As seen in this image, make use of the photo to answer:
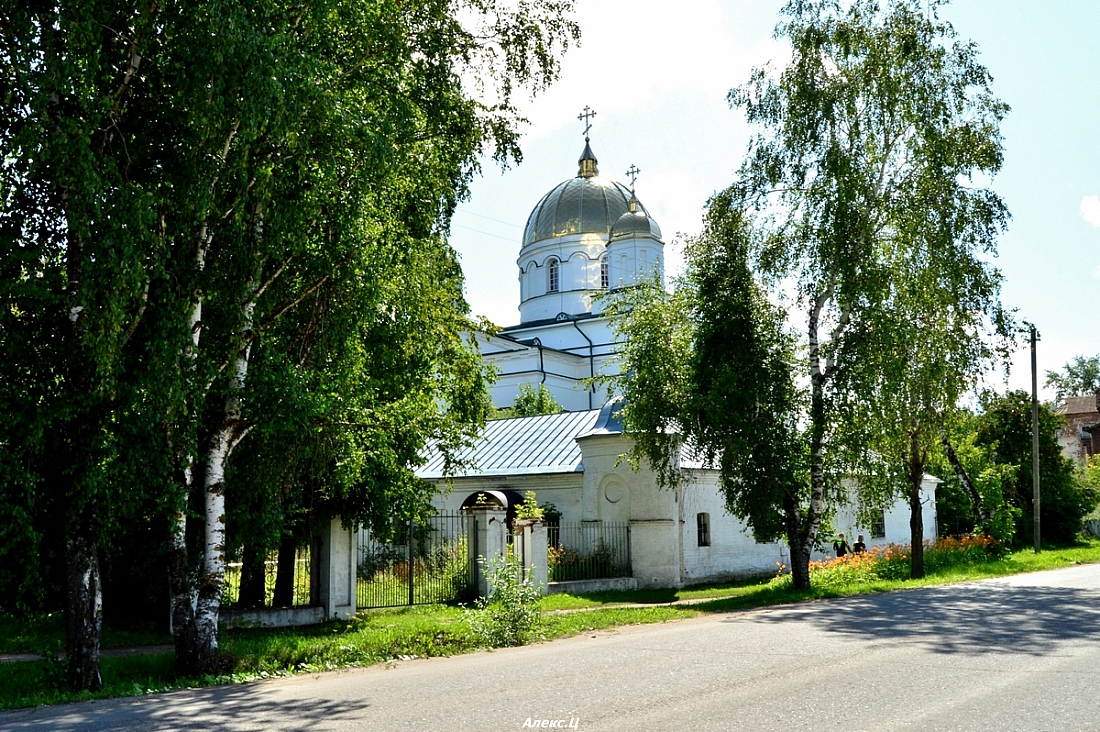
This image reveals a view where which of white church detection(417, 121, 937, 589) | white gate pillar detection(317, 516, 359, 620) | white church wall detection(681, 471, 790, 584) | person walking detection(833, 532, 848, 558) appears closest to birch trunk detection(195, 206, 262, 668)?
white church detection(417, 121, 937, 589)

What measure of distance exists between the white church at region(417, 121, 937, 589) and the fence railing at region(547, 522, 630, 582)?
107mm

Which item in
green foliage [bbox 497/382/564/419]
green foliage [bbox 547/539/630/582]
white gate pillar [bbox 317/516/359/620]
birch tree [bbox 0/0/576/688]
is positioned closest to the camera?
birch tree [bbox 0/0/576/688]

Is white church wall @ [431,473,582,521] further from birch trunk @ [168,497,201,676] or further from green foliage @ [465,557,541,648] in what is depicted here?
birch trunk @ [168,497,201,676]

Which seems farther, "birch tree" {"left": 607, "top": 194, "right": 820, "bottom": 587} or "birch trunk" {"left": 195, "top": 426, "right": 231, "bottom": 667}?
"birch tree" {"left": 607, "top": 194, "right": 820, "bottom": 587}

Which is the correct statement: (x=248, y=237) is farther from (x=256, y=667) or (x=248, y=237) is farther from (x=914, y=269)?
Result: (x=914, y=269)

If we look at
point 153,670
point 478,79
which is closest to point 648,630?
point 153,670

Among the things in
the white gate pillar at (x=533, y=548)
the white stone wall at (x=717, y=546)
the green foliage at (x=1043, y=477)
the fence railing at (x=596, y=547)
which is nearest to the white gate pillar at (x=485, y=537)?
the white gate pillar at (x=533, y=548)

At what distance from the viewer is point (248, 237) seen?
419 inches

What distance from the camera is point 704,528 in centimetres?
2489

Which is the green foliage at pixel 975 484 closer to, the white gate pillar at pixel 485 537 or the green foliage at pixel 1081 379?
the white gate pillar at pixel 485 537

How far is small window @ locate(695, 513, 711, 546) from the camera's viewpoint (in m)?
24.7

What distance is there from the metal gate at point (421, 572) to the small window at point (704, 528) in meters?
7.60

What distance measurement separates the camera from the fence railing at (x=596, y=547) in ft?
72.3

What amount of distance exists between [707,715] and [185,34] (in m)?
8.03
